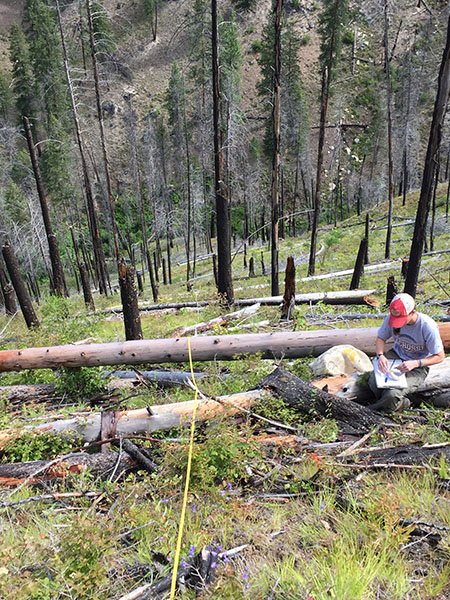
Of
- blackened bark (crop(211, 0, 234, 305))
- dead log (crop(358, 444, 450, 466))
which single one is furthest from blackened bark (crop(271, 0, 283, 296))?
dead log (crop(358, 444, 450, 466))

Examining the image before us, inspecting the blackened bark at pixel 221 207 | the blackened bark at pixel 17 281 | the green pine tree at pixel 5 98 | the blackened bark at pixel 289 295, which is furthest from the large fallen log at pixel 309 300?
the green pine tree at pixel 5 98

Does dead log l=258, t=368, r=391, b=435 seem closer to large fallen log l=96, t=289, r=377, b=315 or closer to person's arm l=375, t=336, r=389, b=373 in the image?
person's arm l=375, t=336, r=389, b=373

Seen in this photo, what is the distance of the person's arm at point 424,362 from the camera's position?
4273 millimetres

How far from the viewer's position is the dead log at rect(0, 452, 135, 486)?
3.73 m

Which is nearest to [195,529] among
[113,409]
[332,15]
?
[113,409]

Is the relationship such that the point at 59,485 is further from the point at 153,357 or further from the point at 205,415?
the point at 153,357

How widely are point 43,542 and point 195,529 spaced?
115 cm

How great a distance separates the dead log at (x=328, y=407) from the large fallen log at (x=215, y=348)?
150 cm

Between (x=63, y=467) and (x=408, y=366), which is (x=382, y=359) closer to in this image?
(x=408, y=366)

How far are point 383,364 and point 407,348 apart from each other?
0.41m

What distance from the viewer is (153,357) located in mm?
6242

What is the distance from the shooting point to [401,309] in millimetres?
4199

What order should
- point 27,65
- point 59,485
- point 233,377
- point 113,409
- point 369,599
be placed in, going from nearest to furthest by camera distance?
point 369,599 → point 59,485 → point 113,409 → point 233,377 → point 27,65

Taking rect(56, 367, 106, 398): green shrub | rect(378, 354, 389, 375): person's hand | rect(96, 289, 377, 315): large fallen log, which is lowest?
rect(96, 289, 377, 315): large fallen log
